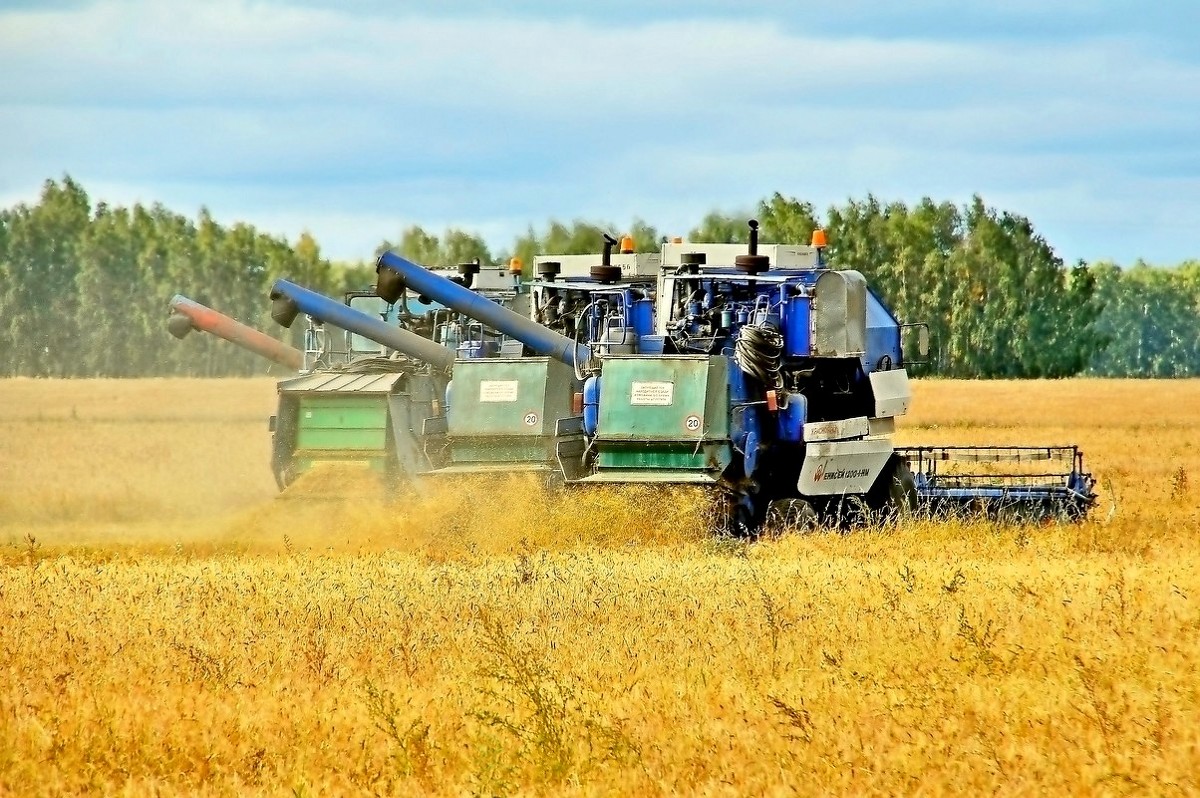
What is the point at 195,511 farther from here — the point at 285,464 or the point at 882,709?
the point at 882,709

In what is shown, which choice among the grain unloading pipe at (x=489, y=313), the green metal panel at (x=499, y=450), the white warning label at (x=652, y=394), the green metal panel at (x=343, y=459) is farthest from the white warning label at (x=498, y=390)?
the white warning label at (x=652, y=394)

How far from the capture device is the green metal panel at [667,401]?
17828 millimetres

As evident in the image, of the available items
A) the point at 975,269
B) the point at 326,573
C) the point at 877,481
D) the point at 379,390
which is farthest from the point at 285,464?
the point at 975,269

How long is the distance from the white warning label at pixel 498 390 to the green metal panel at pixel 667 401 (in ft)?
3.23

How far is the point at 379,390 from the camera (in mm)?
18516

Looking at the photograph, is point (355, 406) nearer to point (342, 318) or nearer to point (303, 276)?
point (342, 318)

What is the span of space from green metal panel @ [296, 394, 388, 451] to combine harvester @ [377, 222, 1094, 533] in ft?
2.29

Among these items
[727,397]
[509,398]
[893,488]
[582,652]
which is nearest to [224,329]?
[509,398]

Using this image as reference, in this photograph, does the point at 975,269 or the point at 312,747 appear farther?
the point at 975,269

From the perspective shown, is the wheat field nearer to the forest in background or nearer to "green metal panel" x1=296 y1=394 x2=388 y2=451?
"green metal panel" x1=296 y1=394 x2=388 y2=451

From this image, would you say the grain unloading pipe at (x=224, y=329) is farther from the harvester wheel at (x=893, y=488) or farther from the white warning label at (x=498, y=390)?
the harvester wheel at (x=893, y=488)

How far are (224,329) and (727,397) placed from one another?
6026 millimetres

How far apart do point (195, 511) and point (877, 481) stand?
284 inches

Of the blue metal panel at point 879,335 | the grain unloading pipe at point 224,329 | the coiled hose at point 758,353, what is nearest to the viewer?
the coiled hose at point 758,353
